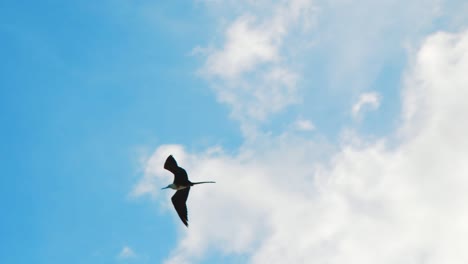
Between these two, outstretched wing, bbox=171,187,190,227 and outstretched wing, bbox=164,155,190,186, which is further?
outstretched wing, bbox=171,187,190,227

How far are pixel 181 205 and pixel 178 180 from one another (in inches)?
109

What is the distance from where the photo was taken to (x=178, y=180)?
1805 inches

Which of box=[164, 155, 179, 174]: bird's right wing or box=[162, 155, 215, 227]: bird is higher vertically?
box=[164, 155, 179, 174]: bird's right wing

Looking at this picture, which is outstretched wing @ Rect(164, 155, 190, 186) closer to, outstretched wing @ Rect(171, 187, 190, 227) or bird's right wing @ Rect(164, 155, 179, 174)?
bird's right wing @ Rect(164, 155, 179, 174)

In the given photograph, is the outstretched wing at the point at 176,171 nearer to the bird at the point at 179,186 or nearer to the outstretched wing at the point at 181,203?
the bird at the point at 179,186

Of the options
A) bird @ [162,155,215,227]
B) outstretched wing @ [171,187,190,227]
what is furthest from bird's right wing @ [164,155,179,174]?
outstretched wing @ [171,187,190,227]

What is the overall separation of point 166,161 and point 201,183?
11.0 feet

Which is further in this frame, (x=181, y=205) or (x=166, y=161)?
(x=181, y=205)

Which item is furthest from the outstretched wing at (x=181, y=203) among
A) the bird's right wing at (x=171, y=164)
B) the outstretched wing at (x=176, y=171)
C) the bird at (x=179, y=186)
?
the bird's right wing at (x=171, y=164)

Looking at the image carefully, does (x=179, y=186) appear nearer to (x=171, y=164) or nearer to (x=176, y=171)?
(x=176, y=171)

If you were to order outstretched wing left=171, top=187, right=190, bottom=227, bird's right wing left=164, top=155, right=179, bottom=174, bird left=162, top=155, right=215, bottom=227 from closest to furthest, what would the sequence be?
bird's right wing left=164, top=155, right=179, bottom=174 < bird left=162, top=155, right=215, bottom=227 < outstretched wing left=171, top=187, right=190, bottom=227

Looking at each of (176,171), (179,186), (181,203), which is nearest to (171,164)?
(176,171)

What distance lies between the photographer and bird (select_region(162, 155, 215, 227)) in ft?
146

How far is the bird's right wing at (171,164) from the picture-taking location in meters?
44.2
